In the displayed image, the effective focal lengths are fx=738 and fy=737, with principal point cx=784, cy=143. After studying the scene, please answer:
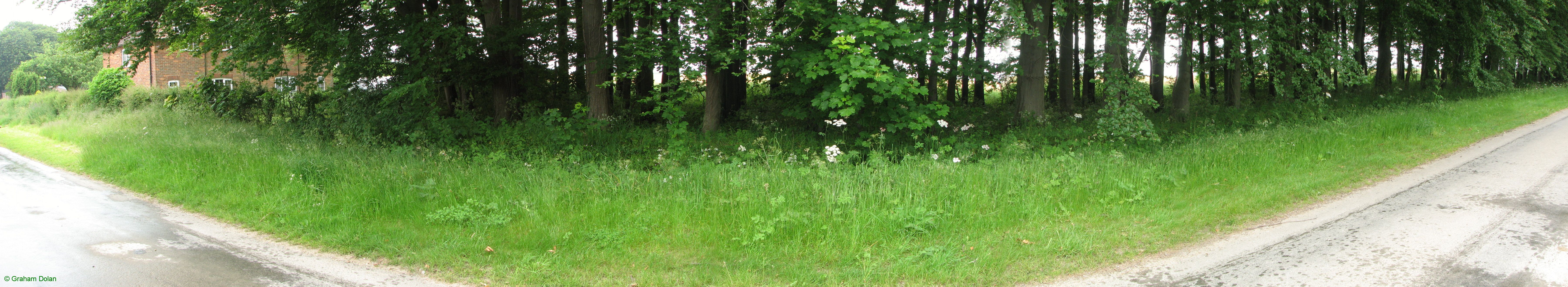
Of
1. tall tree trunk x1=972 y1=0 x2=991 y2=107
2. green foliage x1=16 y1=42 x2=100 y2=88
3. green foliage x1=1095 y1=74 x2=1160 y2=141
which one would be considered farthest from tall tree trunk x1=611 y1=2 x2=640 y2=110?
green foliage x1=16 y1=42 x2=100 y2=88

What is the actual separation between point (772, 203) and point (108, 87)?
28.8m

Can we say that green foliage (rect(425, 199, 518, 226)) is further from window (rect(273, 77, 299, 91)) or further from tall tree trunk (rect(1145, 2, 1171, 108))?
tall tree trunk (rect(1145, 2, 1171, 108))

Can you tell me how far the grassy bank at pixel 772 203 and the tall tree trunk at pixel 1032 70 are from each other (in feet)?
9.48

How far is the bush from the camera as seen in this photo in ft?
76.4

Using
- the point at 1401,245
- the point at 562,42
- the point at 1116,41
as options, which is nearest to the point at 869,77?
the point at 1116,41

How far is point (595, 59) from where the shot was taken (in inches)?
500

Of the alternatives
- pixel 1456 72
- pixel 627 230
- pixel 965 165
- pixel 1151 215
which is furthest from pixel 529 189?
pixel 1456 72

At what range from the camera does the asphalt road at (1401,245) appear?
180 inches

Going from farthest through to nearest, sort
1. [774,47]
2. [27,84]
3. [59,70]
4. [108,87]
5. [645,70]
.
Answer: [59,70] < [27,84] < [108,87] < [645,70] < [774,47]

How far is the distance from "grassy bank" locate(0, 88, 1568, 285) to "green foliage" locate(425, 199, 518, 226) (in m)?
0.02

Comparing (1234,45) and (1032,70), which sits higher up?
(1234,45)

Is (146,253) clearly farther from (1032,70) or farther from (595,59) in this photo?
(1032,70)

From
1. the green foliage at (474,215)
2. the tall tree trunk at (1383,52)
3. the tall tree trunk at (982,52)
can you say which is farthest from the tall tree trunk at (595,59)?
the tall tree trunk at (1383,52)

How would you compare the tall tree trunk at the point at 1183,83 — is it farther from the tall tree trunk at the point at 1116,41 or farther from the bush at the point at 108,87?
the bush at the point at 108,87
